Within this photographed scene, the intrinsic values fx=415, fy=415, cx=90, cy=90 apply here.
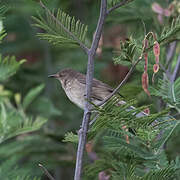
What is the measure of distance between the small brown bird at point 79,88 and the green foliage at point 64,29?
1.17m

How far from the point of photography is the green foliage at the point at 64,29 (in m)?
2.17

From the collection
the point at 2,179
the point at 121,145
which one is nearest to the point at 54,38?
the point at 121,145

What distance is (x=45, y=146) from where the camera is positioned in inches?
185

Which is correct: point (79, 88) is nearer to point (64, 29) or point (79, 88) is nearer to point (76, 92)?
point (76, 92)

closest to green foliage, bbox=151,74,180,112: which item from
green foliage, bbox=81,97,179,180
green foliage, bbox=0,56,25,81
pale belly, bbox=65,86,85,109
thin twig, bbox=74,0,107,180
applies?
green foliage, bbox=81,97,179,180

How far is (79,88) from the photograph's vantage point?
13.1 ft

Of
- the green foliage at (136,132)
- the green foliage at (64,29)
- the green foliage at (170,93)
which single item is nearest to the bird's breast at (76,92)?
the green foliage at (136,132)

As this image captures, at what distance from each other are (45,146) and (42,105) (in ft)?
1.95

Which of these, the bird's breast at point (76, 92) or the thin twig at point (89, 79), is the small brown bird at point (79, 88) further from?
the thin twig at point (89, 79)

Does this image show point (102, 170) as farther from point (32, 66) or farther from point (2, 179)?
point (32, 66)

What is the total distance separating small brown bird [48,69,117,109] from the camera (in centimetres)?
356

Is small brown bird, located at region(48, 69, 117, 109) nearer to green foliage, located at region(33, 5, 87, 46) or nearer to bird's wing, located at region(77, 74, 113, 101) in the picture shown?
bird's wing, located at region(77, 74, 113, 101)

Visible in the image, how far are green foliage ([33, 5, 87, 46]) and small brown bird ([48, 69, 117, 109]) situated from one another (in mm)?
1173

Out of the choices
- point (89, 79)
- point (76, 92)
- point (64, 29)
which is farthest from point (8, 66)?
point (76, 92)
